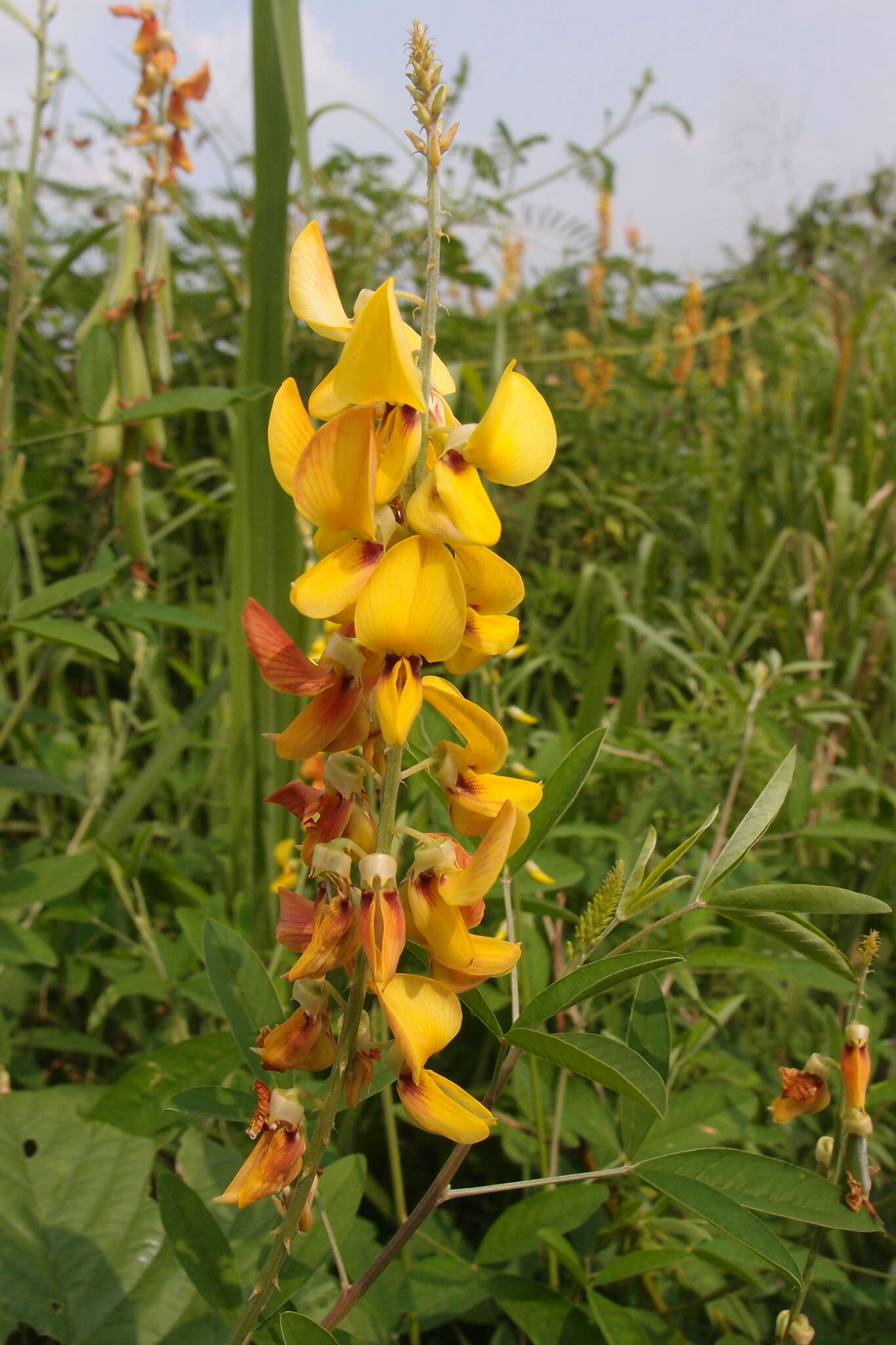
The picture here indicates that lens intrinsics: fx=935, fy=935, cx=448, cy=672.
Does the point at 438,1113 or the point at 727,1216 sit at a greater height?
the point at 438,1113

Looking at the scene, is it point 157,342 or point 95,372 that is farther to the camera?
point 157,342

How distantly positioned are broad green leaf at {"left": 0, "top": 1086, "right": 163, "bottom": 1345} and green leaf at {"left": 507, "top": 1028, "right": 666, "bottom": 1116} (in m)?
0.46

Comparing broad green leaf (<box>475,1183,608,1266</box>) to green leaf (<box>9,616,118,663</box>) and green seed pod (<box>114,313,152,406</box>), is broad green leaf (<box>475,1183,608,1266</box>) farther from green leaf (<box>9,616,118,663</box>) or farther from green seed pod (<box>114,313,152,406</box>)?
green seed pod (<box>114,313,152,406</box>)

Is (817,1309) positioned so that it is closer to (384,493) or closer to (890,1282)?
(890,1282)

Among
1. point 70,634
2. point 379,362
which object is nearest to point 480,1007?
point 379,362

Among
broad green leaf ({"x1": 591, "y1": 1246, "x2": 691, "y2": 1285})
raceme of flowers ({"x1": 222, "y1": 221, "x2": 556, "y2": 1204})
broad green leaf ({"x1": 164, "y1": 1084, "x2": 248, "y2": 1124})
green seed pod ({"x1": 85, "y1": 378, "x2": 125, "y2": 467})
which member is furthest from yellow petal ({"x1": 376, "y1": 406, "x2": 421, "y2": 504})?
green seed pod ({"x1": 85, "y1": 378, "x2": 125, "y2": 467})

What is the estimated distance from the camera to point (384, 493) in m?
0.53

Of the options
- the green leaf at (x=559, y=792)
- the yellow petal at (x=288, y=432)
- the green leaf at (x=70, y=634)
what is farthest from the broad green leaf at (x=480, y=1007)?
the green leaf at (x=70, y=634)

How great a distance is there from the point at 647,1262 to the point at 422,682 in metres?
0.58

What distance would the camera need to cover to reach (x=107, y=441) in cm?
136

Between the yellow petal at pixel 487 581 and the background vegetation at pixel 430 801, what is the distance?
1.05 ft

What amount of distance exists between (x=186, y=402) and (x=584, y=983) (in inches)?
32.7

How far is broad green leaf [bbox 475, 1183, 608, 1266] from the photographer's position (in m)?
0.82

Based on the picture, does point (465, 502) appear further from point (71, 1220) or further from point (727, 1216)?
point (71, 1220)
